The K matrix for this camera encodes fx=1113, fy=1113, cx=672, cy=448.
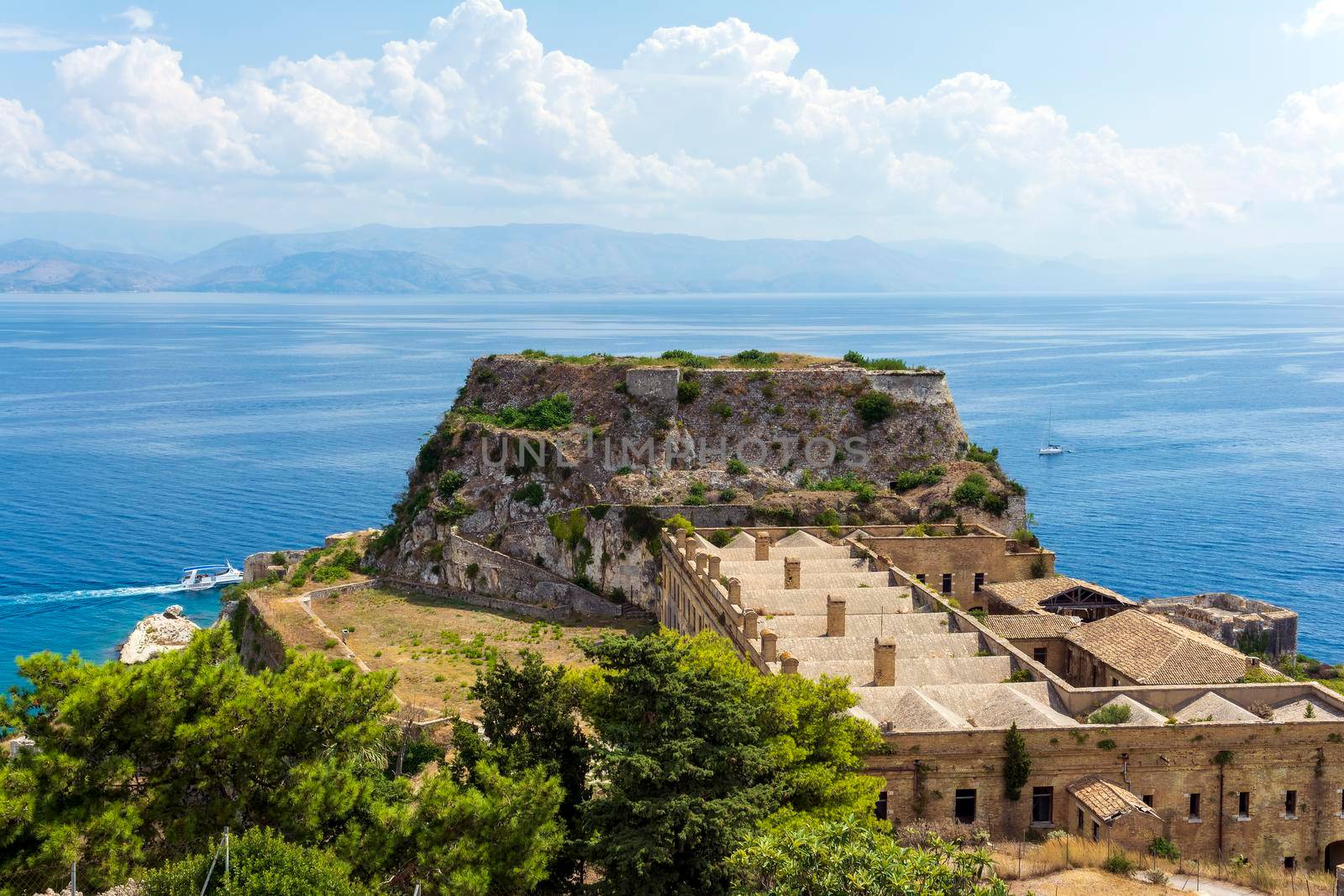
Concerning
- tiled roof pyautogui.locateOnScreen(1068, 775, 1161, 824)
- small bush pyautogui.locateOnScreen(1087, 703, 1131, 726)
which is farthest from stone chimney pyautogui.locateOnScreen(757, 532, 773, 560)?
tiled roof pyautogui.locateOnScreen(1068, 775, 1161, 824)

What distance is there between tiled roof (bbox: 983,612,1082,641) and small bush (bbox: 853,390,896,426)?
79.8 ft

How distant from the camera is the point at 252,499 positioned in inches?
3984

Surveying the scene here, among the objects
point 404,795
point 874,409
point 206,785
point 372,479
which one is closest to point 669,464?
point 874,409

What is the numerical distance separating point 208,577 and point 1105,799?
2544 inches

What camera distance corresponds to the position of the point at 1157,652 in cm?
3594

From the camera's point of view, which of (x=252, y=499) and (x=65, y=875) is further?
(x=252, y=499)

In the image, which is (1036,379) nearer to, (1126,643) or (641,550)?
(641,550)

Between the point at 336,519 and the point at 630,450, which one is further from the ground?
the point at 630,450

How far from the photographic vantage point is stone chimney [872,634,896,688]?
3381 cm

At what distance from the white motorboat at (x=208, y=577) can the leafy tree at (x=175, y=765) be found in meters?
53.8

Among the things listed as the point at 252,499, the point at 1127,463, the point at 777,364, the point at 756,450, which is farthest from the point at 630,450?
the point at 1127,463

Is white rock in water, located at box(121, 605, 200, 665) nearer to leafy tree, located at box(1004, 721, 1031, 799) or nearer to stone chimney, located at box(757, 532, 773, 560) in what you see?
stone chimney, located at box(757, 532, 773, 560)

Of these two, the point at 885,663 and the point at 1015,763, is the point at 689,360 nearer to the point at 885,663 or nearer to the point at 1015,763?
the point at 885,663

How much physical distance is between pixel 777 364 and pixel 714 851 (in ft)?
163
